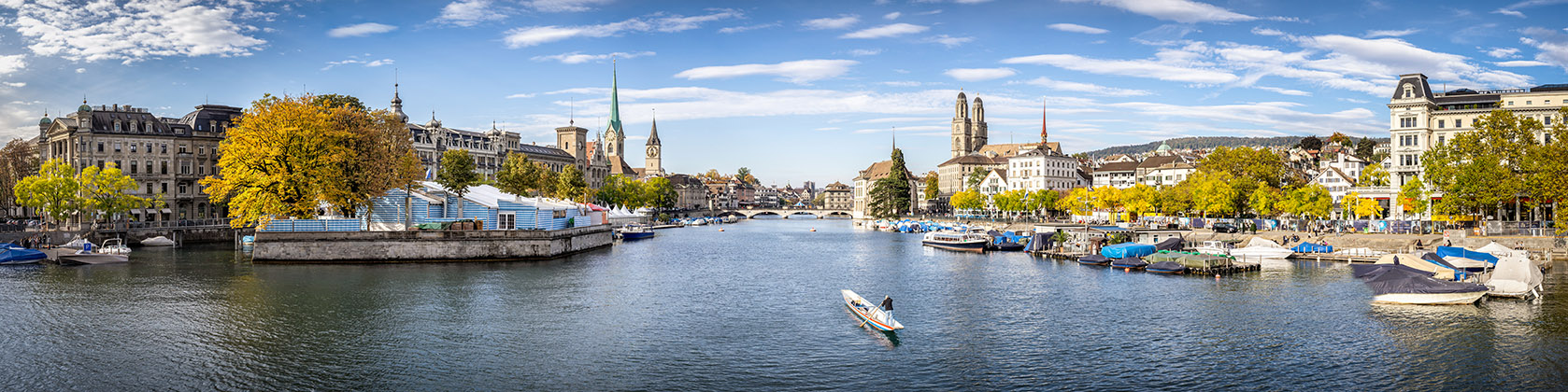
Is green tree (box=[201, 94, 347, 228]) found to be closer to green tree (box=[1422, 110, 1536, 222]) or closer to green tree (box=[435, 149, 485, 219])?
green tree (box=[435, 149, 485, 219])

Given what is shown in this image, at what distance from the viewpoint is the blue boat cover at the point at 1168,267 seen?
54.7 m

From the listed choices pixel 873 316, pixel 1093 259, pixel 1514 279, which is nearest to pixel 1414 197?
pixel 1093 259

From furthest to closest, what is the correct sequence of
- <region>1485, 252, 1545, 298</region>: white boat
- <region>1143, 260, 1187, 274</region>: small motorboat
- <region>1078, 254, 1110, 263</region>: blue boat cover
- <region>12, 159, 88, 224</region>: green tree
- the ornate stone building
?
the ornate stone building, <region>12, 159, 88, 224</region>: green tree, <region>1078, 254, 1110, 263</region>: blue boat cover, <region>1143, 260, 1187, 274</region>: small motorboat, <region>1485, 252, 1545, 298</region>: white boat

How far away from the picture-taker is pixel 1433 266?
161 ft

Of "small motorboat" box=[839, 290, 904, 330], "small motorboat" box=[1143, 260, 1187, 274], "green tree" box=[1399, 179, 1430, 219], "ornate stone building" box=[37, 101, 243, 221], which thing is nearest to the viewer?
"small motorboat" box=[839, 290, 904, 330]

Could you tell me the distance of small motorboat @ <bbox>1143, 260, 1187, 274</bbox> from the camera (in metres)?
54.6

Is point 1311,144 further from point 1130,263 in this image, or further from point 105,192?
point 105,192

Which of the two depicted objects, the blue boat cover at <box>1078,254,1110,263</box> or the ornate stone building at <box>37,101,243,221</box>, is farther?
the ornate stone building at <box>37,101,243,221</box>

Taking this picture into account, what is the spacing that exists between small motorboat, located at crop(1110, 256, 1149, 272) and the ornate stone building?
8759 centimetres

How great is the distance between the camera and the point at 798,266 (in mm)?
63219

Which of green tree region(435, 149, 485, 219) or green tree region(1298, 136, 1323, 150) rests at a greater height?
green tree region(1298, 136, 1323, 150)

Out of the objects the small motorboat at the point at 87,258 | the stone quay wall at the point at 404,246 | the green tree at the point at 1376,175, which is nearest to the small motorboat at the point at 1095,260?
the stone quay wall at the point at 404,246

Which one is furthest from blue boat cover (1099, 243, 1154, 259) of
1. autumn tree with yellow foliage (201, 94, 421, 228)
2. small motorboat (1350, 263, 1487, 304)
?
autumn tree with yellow foliage (201, 94, 421, 228)

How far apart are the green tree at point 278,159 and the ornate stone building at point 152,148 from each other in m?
43.7
